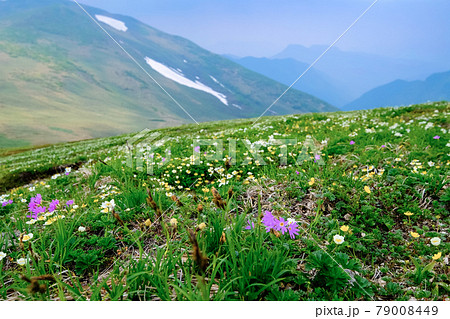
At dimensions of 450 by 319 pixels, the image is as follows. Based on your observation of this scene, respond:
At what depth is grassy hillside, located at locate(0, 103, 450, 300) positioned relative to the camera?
2.47 m

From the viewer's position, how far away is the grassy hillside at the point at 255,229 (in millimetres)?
2467

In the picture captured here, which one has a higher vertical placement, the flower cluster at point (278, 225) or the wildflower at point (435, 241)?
the wildflower at point (435, 241)

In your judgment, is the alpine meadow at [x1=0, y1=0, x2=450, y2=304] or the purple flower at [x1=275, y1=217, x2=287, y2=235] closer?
the alpine meadow at [x1=0, y1=0, x2=450, y2=304]

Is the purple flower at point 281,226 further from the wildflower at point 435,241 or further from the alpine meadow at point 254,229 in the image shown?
the wildflower at point 435,241

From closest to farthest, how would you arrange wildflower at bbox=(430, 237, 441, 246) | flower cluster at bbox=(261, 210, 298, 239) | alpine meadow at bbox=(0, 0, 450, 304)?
1. alpine meadow at bbox=(0, 0, 450, 304)
2. wildflower at bbox=(430, 237, 441, 246)
3. flower cluster at bbox=(261, 210, 298, 239)

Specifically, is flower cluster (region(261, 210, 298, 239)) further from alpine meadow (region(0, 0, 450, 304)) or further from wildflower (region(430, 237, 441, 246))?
wildflower (region(430, 237, 441, 246))

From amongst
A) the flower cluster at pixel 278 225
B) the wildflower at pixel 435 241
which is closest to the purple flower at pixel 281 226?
the flower cluster at pixel 278 225

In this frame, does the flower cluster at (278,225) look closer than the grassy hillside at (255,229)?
No

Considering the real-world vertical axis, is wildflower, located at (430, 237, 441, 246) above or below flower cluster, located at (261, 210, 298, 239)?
above

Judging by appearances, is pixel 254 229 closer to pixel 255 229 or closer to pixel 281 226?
pixel 255 229

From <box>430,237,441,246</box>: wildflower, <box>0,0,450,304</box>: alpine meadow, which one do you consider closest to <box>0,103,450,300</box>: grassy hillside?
<box>0,0,450,304</box>: alpine meadow

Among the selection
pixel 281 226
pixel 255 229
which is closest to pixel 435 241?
pixel 281 226

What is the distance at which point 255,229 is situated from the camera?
303 cm
